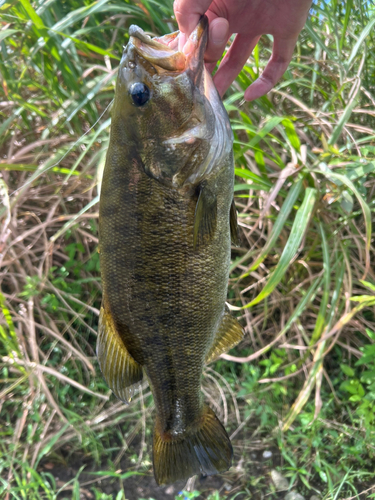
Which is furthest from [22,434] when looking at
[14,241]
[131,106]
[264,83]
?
[264,83]

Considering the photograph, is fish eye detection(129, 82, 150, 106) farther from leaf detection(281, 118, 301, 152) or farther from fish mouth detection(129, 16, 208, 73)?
leaf detection(281, 118, 301, 152)

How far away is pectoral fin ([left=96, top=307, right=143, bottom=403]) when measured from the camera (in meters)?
1.17

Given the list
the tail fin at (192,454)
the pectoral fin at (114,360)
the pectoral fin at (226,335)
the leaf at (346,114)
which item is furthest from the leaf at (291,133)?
the tail fin at (192,454)

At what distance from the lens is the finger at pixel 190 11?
1083mm

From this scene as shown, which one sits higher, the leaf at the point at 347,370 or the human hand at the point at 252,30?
the human hand at the point at 252,30

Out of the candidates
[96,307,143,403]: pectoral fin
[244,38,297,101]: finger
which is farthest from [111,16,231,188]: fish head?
[244,38,297,101]: finger

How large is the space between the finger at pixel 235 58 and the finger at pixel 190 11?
0.60m

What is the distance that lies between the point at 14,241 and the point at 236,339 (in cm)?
184

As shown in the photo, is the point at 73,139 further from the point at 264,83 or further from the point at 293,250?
the point at 293,250

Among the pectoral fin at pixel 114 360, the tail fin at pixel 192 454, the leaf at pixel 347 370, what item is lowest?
the leaf at pixel 347 370

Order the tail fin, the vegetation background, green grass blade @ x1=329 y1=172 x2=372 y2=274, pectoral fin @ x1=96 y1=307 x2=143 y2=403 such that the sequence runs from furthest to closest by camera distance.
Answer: the vegetation background
green grass blade @ x1=329 y1=172 x2=372 y2=274
the tail fin
pectoral fin @ x1=96 y1=307 x2=143 y2=403

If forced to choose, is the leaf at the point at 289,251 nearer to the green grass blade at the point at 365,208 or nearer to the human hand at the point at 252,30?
the green grass blade at the point at 365,208

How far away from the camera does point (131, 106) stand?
1107 mm

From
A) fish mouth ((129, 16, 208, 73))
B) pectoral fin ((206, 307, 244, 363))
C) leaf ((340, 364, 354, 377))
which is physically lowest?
leaf ((340, 364, 354, 377))
